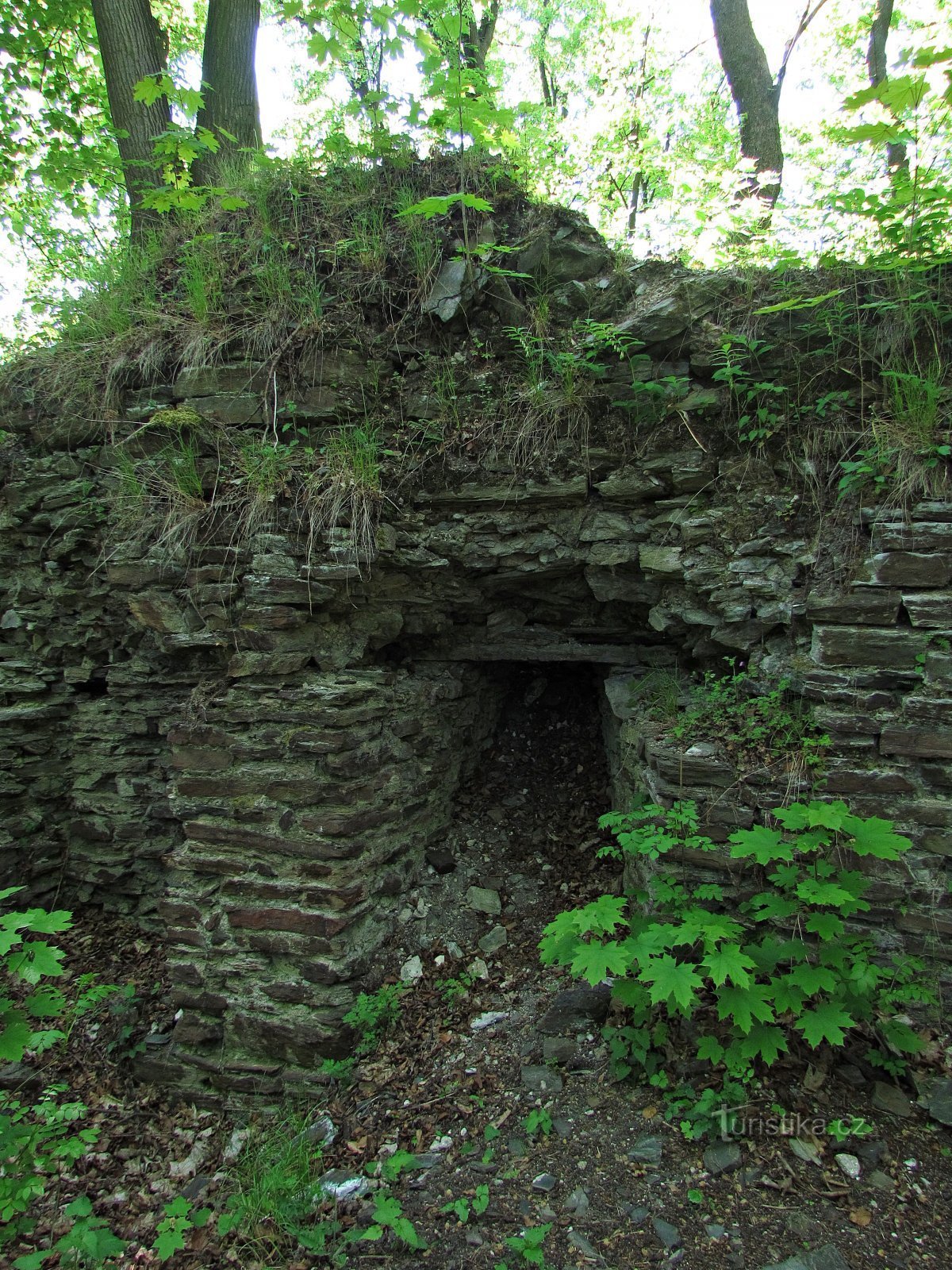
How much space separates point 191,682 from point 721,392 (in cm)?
327

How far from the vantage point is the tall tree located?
6387mm

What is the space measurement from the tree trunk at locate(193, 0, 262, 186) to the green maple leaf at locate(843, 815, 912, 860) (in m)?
6.80

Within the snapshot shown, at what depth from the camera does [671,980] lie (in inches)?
90.7

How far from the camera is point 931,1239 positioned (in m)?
1.95

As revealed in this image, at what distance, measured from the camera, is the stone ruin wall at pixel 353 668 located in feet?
9.07

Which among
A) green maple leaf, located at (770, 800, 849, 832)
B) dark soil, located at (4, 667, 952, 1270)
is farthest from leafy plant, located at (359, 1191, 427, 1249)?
green maple leaf, located at (770, 800, 849, 832)

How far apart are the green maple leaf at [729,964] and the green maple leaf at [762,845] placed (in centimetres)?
31

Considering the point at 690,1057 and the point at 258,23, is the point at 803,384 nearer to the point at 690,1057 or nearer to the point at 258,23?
the point at 690,1057

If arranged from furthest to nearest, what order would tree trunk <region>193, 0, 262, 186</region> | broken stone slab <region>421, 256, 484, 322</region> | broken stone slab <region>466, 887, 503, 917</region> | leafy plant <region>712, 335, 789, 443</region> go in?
tree trunk <region>193, 0, 262, 186</region> → broken stone slab <region>421, 256, 484, 322</region> → broken stone slab <region>466, 887, 503, 917</region> → leafy plant <region>712, 335, 789, 443</region>

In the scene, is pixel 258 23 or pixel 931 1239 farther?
pixel 258 23

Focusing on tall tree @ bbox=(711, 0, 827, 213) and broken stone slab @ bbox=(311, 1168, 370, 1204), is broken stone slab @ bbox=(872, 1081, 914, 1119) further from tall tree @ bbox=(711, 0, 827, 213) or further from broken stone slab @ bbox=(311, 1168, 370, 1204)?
tall tree @ bbox=(711, 0, 827, 213)

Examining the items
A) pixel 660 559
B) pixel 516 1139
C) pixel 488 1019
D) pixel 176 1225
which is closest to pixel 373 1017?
pixel 488 1019

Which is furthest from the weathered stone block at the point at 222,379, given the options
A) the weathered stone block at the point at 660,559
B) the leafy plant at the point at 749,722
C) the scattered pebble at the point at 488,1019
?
the scattered pebble at the point at 488,1019

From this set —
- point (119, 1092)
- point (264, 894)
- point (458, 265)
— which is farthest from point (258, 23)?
point (119, 1092)
